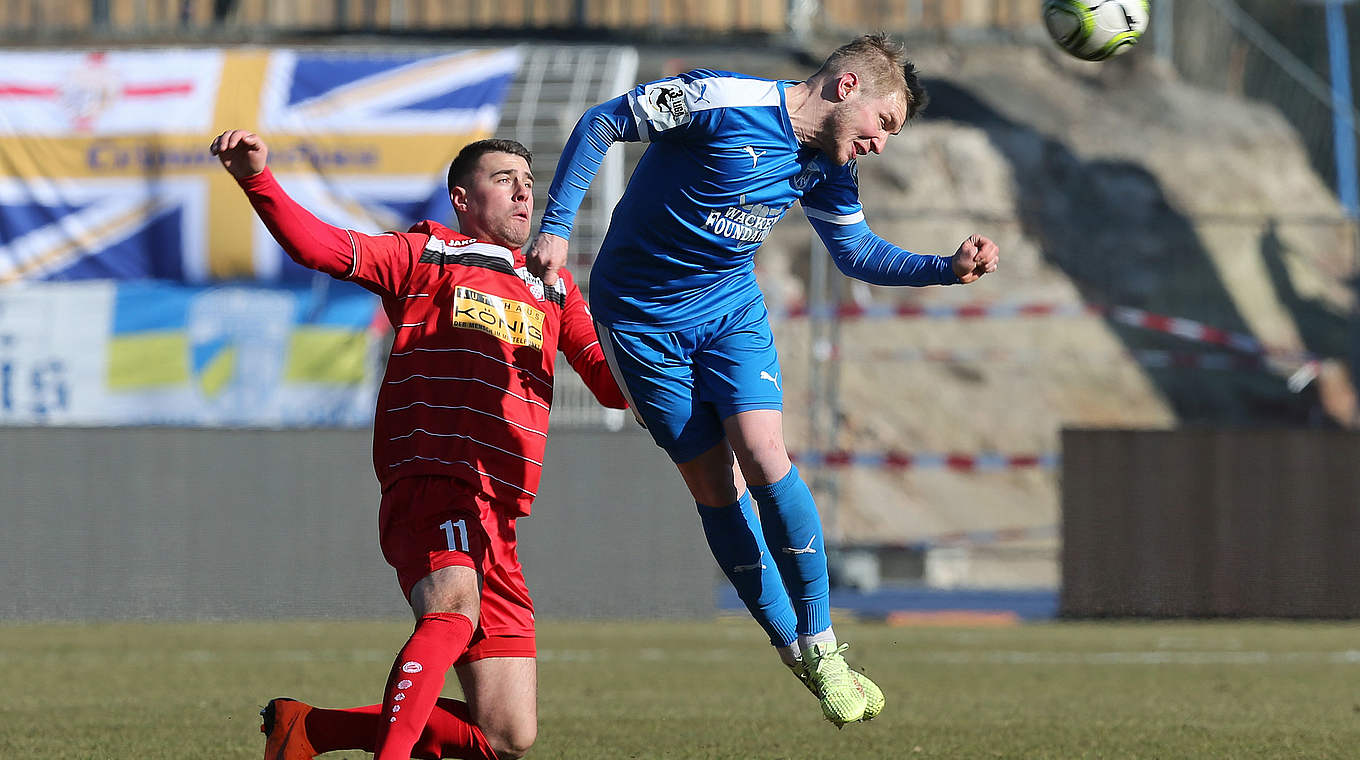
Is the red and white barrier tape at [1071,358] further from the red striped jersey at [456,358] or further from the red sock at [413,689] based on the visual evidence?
the red sock at [413,689]

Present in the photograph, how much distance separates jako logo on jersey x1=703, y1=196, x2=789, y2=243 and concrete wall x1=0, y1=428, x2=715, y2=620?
23.8ft

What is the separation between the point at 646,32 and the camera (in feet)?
65.8

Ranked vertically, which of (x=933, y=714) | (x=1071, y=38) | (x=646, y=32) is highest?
A: (x=646, y=32)

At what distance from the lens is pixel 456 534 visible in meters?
4.50

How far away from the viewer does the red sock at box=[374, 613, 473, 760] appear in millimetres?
4219

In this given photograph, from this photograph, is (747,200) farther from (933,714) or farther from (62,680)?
(62,680)

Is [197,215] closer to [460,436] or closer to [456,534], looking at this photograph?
[460,436]

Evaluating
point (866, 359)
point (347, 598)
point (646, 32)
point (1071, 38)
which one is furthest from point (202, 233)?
point (1071, 38)

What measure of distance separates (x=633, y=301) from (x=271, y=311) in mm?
10477

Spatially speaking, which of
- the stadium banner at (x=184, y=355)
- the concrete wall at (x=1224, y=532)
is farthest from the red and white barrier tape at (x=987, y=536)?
the stadium banner at (x=184, y=355)

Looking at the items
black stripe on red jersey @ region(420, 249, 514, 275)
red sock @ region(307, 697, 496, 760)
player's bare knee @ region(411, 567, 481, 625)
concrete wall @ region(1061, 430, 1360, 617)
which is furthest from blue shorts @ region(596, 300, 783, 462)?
concrete wall @ region(1061, 430, 1360, 617)

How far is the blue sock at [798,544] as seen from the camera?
5055 millimetres

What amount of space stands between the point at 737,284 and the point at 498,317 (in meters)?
0.76

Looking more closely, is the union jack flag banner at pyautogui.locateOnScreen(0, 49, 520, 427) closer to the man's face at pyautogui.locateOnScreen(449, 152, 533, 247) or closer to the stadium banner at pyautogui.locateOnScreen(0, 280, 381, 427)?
the stadium banner at pyautogui.locateOnScreen(0, 280, 381, 427)
